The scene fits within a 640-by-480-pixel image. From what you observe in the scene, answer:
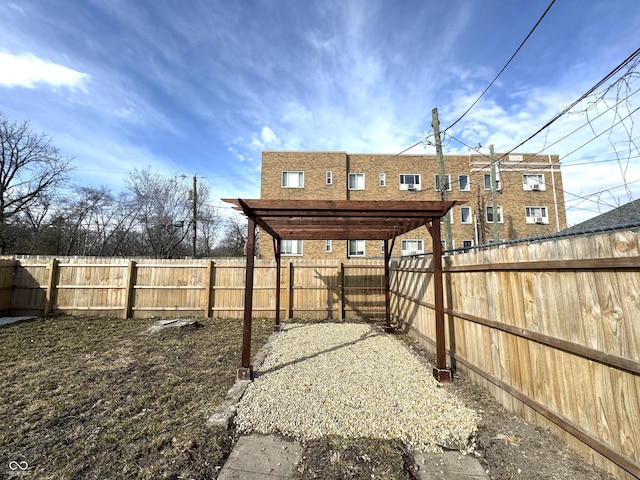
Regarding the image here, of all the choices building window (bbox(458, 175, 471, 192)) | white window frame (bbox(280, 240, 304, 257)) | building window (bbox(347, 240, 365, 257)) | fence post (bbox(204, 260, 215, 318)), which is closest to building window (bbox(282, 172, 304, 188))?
white window frame (bbox(280, 240, 304, 257))

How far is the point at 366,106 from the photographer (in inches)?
354

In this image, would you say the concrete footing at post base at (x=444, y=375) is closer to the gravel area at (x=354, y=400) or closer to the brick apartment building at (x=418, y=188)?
the gravel area at (x=354, y=400)

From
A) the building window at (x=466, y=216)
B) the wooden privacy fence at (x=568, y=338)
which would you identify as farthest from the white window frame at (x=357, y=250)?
the wooden privacy fence at (x=568, y=338)

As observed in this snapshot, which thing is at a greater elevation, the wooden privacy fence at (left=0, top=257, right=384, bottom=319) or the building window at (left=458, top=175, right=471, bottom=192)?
the building window at (left=458, top=175, right=471, bottom=192)

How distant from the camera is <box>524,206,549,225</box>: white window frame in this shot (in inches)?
698

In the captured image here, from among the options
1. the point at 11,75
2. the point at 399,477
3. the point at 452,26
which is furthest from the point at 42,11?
the point at 399,477

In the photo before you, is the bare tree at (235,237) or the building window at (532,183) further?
the bare tree at (235,237)

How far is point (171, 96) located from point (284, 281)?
837 centimetres

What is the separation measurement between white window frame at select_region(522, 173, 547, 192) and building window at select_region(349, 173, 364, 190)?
428 inches

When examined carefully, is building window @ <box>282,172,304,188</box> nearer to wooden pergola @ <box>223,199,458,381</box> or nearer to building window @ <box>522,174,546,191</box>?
wooden pergola @ <box>223,199,458,381</box>

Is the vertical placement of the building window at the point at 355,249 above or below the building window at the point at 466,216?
below

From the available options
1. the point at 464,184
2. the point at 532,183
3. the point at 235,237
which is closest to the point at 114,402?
the point at 464,184

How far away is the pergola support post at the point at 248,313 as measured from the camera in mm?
4074

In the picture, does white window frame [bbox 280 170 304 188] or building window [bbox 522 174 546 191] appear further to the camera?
building window [bbox 522 174 546 191]
